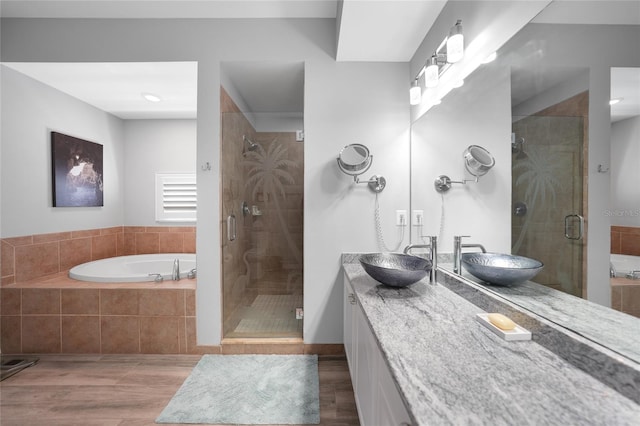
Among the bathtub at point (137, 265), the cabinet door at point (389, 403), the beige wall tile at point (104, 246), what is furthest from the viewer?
the beige wall tile at point (104, 246)

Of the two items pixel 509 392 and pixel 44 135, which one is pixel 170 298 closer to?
pixel 44 135

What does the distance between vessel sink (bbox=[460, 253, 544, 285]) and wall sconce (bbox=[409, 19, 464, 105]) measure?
41.1 inches

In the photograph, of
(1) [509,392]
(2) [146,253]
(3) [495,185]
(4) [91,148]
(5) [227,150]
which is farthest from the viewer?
(2) [146,253]

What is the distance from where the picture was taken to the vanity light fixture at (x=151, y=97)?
2842mm

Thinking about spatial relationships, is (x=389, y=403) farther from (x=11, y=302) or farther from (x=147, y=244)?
(x=147, y=244)

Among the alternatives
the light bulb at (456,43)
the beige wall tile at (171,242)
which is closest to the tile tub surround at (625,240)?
the light bulb at (456,43)

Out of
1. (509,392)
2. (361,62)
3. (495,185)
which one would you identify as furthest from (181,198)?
(509,392)

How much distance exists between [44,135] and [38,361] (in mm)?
2016

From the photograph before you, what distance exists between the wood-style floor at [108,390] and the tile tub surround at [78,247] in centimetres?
80

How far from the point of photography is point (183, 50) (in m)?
2.23

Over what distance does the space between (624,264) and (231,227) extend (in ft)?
7.47

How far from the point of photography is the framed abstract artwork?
270cm

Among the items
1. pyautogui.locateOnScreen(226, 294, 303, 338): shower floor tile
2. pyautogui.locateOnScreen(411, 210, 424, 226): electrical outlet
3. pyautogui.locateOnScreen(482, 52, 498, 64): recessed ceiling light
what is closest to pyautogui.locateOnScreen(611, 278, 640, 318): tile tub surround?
pyautogui.locateOnScreen(482, 52, 498, 64): recessed ceiling light

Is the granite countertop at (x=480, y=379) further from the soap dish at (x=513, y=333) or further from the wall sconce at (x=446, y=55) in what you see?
the wall sconce at (x=446, y=55)
